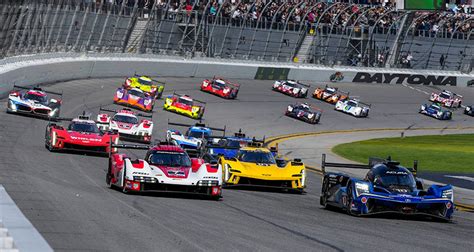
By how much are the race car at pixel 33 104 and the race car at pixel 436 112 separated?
34.2m

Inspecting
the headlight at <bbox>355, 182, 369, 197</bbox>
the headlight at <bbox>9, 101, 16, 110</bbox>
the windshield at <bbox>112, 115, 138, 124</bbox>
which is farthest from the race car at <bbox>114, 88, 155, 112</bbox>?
the headlight at <bbox>355, 182, 369, 197</bbox>

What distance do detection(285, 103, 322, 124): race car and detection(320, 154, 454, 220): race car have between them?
36.8 meters

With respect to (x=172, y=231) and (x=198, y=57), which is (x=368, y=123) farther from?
(x=172, y=231)

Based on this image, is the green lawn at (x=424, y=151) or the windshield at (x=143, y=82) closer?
the green lawn at (x=424, y=151)

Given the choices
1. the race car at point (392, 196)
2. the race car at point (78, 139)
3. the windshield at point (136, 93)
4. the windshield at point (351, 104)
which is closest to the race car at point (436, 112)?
the windshield at point (351, 104)

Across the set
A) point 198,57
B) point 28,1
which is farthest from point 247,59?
point 28,1

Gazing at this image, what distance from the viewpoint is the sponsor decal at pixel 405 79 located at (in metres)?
80.7

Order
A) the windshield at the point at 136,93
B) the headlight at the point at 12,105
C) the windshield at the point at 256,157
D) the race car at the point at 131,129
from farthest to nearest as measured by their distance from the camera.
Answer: the windshield at the point at 136,93 < the headlight at the point at 12,105 < the race car at the point at 131,129 < the windshield at the point at 256,157

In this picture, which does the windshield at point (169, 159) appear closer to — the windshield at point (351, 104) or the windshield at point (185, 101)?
the windshield at point (185, 101)

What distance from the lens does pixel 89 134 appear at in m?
31.8

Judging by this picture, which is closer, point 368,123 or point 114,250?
point 114,250

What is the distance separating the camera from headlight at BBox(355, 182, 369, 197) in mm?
20444

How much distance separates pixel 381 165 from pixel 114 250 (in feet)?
34.1

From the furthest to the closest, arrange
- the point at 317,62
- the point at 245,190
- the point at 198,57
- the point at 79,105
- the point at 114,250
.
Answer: the point at 317,62
the point at 198,57
the point at 79,105
the point at 245,190
the point at 114,250
